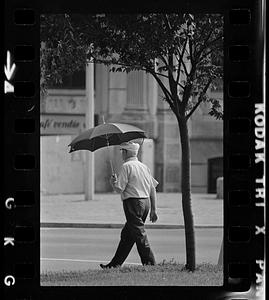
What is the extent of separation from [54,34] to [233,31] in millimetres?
598

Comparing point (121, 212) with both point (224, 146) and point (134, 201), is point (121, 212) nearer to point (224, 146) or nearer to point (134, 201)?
point (134, 201)

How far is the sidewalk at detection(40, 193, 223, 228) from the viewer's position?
368 cm

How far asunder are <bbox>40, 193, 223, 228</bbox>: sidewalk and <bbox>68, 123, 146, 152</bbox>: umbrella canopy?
189mm

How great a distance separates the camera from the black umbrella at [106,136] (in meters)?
3.80

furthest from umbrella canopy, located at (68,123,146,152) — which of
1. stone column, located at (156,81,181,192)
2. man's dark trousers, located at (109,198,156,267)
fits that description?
man's dark trousers, located at (109,198,156,267)

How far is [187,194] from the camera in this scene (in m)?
3.88

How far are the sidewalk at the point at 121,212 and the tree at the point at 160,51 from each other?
0.04 m

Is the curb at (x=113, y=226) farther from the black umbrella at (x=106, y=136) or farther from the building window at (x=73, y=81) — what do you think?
the building window at (x=73, y=81)

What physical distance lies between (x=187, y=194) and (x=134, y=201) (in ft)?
0.66
